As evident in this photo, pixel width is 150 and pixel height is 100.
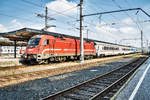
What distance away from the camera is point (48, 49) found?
16.2 meters

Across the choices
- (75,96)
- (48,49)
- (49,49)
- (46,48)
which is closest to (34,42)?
(46,48)

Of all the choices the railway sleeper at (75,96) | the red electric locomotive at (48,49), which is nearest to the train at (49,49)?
the red electric locomotive at (48,49)

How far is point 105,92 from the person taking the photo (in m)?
6.12

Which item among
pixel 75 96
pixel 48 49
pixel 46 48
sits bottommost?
pixel 75 96

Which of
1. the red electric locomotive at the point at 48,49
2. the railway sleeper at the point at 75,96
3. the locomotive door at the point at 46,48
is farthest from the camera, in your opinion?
the locomotive door at the point at 46,48

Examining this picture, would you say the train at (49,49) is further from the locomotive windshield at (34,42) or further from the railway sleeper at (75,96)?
the railway sleeper at (75,96)

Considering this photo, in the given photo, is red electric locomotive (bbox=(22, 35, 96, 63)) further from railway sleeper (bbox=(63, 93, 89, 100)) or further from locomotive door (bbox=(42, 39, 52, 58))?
railway sleeper (bbox=(63, 93, 89, 100))

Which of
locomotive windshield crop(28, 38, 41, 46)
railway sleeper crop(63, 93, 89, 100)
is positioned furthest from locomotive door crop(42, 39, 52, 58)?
railway sleeper crop(63, 93, 89, 100)

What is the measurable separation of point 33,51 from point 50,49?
2.20m

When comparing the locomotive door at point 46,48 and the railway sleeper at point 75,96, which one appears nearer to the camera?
the railway sleeper at point 75,96

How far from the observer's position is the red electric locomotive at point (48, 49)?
1514cm

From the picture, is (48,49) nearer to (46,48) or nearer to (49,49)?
(49,49)

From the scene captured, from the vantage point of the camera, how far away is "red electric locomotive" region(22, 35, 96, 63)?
15141 millimetres

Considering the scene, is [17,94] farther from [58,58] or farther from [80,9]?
[80,9]
